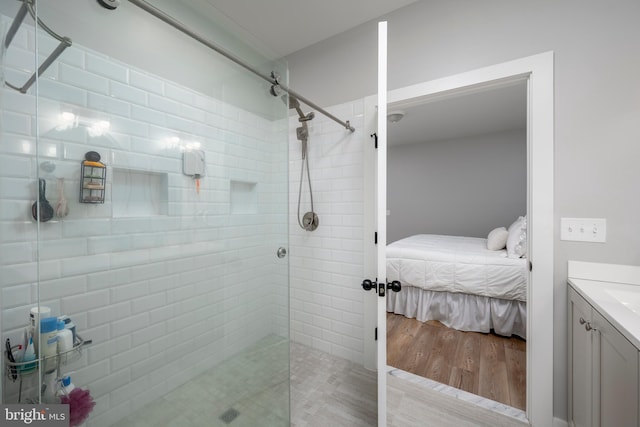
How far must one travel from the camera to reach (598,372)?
96cm

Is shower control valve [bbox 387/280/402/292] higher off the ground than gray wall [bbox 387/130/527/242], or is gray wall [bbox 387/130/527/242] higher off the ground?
gray wall [bbox 387/130/527/242]

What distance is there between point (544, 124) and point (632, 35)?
483mm

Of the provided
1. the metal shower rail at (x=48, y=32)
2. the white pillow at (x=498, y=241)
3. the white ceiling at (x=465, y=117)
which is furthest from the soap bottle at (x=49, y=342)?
the white pillow at (x=498, y=241)

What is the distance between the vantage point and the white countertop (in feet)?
2.50

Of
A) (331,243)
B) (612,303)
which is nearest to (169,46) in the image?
(331,243)

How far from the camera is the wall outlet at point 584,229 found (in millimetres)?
1215

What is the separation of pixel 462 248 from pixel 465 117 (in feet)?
6.61

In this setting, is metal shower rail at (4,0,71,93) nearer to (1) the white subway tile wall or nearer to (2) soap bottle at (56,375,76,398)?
(2) soap bottle at (56,375,76,398)

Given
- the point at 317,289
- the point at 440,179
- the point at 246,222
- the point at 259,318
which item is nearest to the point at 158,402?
the point at 259,318

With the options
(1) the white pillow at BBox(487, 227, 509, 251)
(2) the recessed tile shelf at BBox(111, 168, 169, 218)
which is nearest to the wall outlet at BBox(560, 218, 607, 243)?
(1) the white pillow at BBox(487, 227, 509, 251)

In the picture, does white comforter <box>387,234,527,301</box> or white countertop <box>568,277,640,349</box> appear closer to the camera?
white countertop <box>568,277,640,349</box>

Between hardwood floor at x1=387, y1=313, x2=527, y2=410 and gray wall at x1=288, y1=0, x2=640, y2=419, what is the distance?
0.40m

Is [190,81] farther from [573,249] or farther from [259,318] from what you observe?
[573,249]

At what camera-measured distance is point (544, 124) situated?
1297mm
